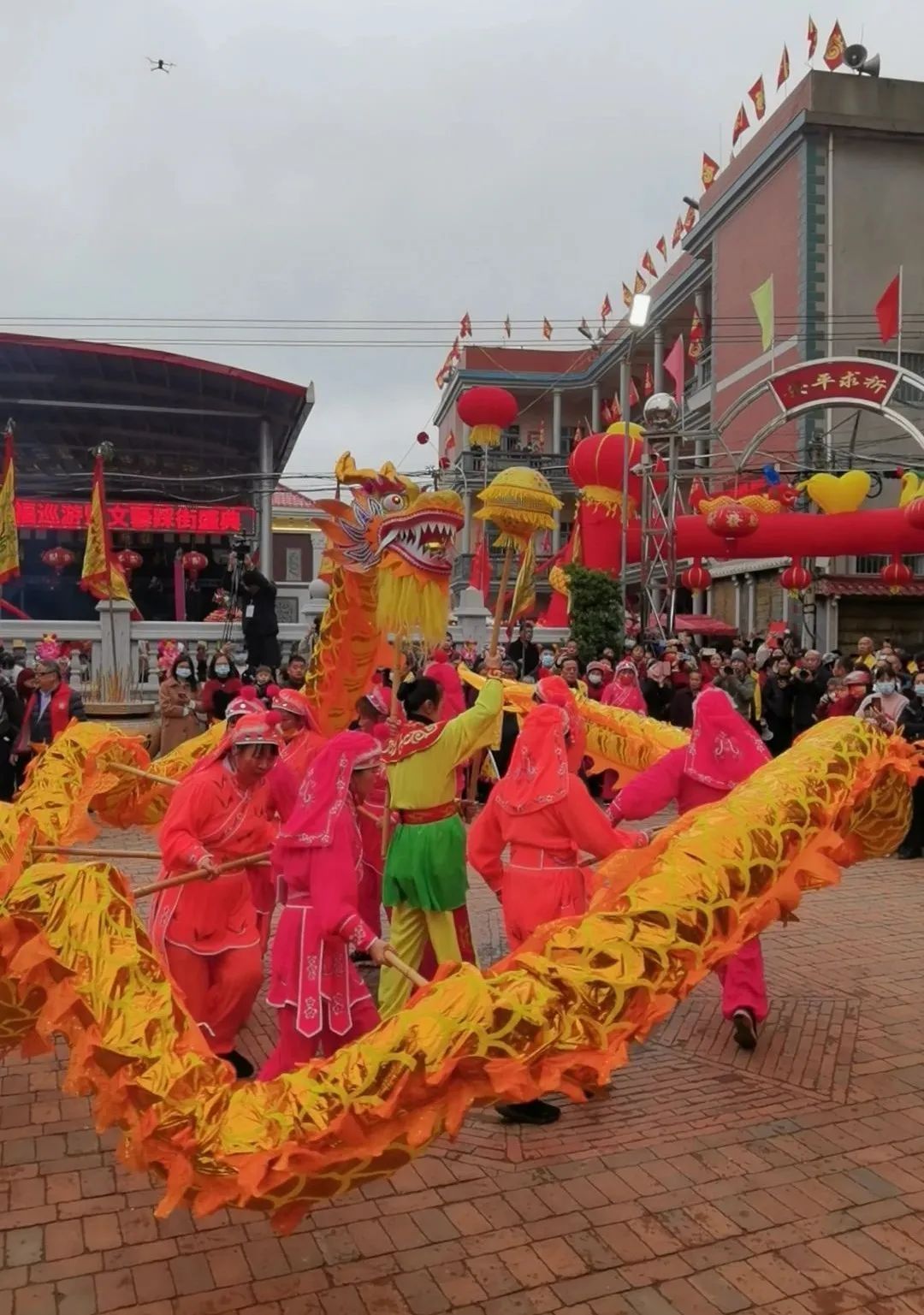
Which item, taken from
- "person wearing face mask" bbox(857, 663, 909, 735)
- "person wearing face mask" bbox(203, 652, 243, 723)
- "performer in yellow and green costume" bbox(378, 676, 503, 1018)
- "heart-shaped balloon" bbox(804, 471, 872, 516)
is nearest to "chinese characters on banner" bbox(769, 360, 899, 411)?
"heart-shaped balloon" bbox(804, 471, 872, 516)

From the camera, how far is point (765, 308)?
20.0m

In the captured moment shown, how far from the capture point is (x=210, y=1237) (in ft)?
9.76

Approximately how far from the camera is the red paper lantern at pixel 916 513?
13.9m

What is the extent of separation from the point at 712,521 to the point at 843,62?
12621 mm

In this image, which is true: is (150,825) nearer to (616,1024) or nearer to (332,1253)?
(332,1253)

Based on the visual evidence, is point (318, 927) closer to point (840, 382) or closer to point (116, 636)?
point (116, 636)

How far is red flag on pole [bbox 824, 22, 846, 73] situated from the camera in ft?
65.9

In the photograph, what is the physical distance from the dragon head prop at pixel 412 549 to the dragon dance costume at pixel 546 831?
38.8 inches

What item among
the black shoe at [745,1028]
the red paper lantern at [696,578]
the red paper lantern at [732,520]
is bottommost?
the black shoe at [745,1028]

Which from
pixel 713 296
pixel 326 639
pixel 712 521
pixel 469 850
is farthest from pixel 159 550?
pixel 469 850

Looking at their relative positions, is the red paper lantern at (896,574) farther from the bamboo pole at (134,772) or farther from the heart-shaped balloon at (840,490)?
the bamboo pole at (134,772)


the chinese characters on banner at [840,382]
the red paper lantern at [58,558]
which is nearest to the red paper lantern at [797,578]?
the chinese characters on banner at [840,382]

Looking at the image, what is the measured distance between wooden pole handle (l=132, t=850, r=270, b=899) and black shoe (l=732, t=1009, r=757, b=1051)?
203cm

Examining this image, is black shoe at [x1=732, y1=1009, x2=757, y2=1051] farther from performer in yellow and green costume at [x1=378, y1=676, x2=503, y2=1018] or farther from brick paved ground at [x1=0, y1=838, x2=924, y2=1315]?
performer in yellow and green costume at [x1=378, y1=676, x2=503, y2=1018]
